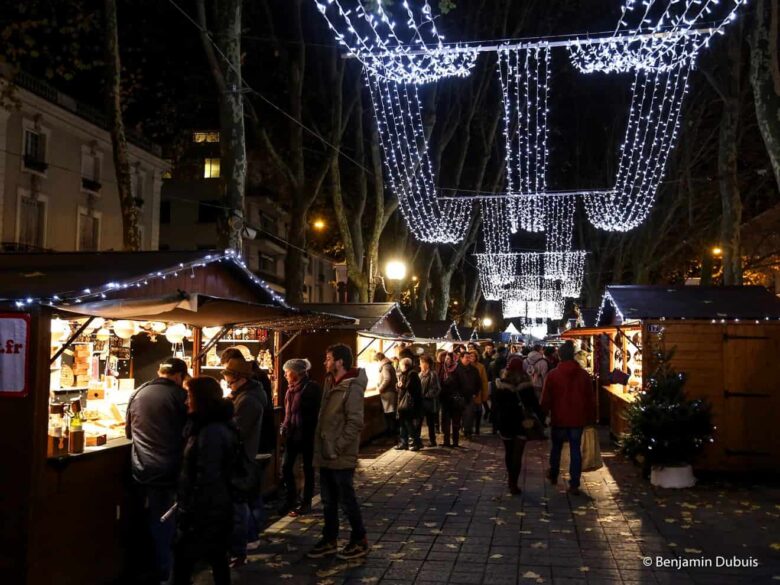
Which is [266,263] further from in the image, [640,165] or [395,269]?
[640,165]

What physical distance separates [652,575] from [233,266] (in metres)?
6.00

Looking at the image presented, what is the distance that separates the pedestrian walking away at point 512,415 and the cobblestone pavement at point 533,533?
46 centimetres

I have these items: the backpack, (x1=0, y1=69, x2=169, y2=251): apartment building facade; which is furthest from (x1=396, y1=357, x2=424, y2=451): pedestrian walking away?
(x1=0, y1=69, x2=169, y2=251): apartment building facade

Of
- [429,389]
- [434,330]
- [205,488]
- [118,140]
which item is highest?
[118,140]

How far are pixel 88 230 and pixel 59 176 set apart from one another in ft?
9.06

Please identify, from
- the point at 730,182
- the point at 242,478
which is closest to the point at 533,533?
the point at 242,478

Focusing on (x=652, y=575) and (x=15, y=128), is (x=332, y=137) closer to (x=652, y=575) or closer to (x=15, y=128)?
(x=15, y=128)

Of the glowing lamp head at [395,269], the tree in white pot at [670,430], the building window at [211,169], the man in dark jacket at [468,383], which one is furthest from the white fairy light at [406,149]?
the building window at [211,169]

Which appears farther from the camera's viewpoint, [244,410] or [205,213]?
[205,213]

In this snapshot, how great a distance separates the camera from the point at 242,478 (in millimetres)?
5133

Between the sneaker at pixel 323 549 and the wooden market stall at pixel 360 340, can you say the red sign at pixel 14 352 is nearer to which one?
the sneaker at pixel 323 549

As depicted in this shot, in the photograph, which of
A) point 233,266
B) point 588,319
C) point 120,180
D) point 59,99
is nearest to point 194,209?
point 59,99

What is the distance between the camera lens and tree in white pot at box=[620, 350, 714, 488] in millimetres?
10594

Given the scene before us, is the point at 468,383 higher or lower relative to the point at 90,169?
lower
